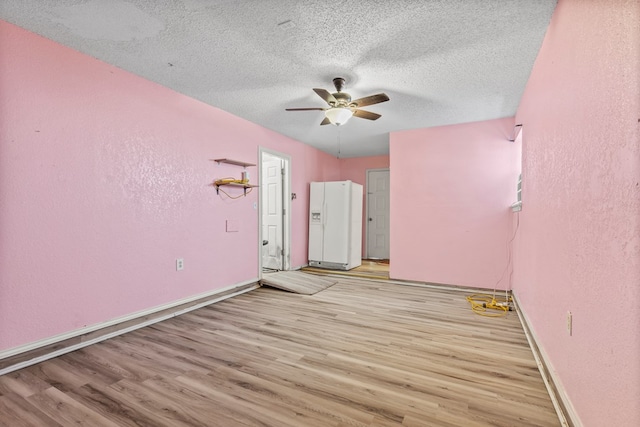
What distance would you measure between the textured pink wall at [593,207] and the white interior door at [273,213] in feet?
12.7

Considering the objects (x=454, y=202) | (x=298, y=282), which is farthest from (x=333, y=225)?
(x=454, y=202)

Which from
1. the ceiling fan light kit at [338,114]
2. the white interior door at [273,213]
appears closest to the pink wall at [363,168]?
the white interior door at [273,213]

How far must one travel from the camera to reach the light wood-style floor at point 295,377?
1.62 m

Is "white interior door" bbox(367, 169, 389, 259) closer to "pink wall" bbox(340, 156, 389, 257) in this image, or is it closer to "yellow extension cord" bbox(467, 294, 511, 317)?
"pink wall" bbox(340, 156, 389, 257)

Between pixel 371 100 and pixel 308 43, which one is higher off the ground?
pixel 308 43

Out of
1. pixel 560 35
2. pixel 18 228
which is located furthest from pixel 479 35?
pixel 18 228

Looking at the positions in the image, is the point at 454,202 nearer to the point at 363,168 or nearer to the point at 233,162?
the point at 363,168

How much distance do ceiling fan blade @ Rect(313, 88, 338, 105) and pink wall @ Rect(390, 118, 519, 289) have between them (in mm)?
2070

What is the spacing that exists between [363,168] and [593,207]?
18.9 ft

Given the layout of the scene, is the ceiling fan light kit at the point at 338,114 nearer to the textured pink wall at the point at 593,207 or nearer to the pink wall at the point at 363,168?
the textured pink wall at the point at 593,207

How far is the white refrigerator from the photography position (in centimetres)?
557

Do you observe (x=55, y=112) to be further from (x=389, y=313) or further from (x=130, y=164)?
(x=389, y=313)

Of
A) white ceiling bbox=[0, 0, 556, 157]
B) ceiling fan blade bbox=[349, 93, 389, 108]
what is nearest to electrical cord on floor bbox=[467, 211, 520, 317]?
white ceiling bbox=[0, 0, 556, 157]

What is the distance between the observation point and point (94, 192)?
2.58m
